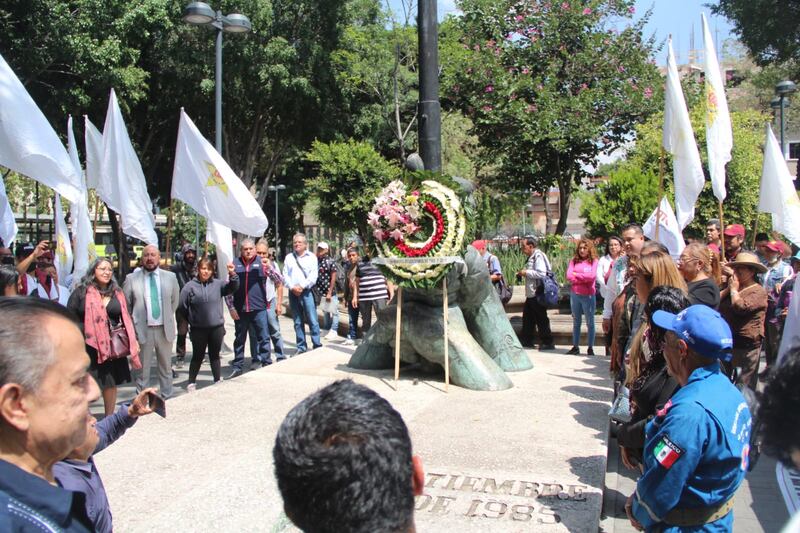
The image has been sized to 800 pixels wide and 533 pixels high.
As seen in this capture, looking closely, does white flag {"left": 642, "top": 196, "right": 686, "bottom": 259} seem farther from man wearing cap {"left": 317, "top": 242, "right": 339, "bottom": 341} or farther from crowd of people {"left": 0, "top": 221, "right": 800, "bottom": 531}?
man wearing cap {"left": 317, "top": 242, "right": 339, "bottom": 341}

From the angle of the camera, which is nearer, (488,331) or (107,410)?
(107,410)

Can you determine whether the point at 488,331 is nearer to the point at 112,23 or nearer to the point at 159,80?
the point at 112,23

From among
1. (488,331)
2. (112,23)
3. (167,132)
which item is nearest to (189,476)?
(488,331)

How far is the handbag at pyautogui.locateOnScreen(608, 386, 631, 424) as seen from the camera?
419cm

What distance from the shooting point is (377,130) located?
24.0 meters

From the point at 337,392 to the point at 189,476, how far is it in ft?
11.6

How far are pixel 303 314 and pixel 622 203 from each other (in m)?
9.43

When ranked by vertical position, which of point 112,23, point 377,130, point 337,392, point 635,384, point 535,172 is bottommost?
point 635,384

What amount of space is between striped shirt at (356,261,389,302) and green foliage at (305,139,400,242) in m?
7.68

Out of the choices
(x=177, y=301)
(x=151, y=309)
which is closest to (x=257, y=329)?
(x=177, y=301)

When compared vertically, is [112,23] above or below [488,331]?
above

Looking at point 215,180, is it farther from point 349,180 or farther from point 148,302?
point 349,180

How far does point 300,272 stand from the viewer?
33.2 ft

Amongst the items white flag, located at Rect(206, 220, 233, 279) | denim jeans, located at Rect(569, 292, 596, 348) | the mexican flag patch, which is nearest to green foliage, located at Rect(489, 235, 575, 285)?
denim jeans, located at Rect(569, 292, 596, 348)
